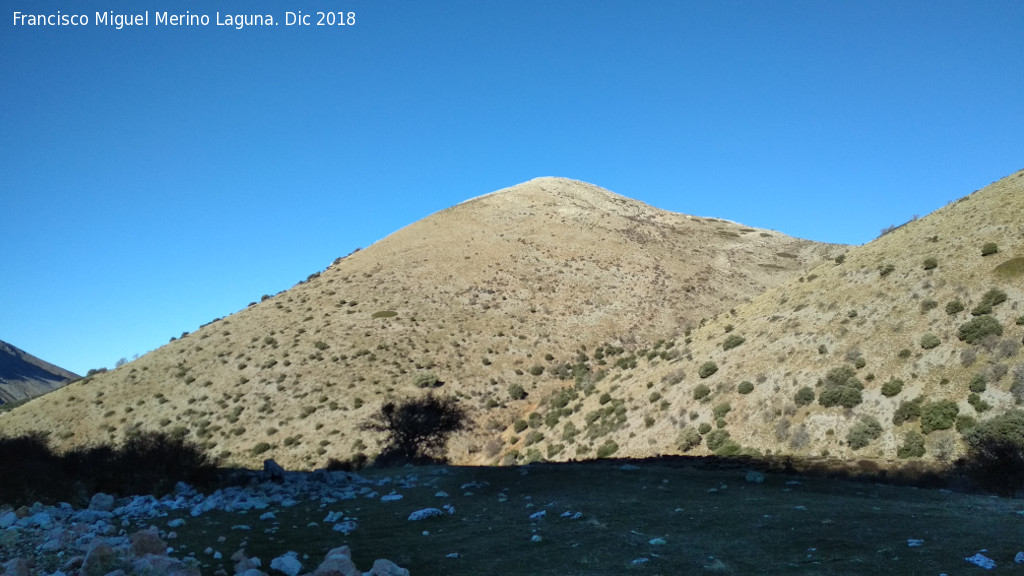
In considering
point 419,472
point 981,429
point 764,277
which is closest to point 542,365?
point 419,472

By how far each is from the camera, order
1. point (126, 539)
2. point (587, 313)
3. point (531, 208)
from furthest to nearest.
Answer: point (531, 208) < point (587, 313) < point (126, 539)

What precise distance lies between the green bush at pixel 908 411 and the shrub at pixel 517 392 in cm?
3030

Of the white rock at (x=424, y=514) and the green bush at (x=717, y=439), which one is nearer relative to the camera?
the white rock at (x=424, y=514)

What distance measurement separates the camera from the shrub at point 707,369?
4078cm

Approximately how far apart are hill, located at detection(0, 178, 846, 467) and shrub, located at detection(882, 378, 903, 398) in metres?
25.9

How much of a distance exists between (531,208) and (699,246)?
28.9m

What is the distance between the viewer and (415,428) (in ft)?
148

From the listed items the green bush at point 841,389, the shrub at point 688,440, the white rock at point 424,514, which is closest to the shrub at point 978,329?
the green bush at point 841,389

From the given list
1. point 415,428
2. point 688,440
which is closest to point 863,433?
point 688,440

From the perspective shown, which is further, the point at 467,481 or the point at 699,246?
the point at 699,246

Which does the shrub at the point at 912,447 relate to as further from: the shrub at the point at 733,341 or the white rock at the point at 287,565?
the white rock at the point at 287,565

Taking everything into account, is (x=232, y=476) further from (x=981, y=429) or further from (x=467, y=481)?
(x=981, y=429)

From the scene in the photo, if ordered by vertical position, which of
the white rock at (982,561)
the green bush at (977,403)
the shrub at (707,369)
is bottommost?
the white rock at (982,561)

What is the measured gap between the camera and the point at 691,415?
37.3 m
